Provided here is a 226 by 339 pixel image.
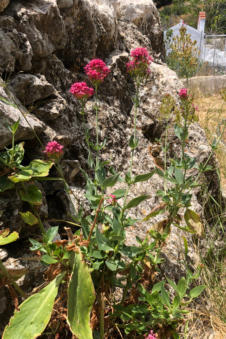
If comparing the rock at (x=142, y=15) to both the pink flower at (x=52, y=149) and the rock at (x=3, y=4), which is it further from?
the pink flower at (x=52, y=149)

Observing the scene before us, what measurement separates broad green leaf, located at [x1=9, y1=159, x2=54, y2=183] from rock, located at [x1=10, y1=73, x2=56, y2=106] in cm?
46

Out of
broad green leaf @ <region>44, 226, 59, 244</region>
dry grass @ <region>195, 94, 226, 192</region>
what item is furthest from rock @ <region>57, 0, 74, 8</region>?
broad green leaf @ <region>44, 226, 59, 244</region>

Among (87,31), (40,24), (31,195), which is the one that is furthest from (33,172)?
(87,31)

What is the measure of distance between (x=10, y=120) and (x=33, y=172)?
293mm

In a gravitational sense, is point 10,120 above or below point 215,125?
above

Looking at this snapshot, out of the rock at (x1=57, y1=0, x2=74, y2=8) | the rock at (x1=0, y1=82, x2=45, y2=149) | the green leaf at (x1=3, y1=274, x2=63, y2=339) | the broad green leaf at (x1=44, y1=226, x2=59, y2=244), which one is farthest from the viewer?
the rock at (x1=57, y1=0, x2=74, y2=8)

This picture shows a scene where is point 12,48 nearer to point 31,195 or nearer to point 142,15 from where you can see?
point 31,195

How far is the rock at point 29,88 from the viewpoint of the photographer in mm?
1632

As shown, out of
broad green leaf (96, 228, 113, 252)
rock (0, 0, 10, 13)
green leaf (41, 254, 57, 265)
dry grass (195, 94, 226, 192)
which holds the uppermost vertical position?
rock (0, 0, 10, 13)

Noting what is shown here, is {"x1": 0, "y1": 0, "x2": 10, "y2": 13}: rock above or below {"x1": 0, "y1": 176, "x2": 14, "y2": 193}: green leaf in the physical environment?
above

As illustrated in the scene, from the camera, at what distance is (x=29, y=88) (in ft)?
5.54

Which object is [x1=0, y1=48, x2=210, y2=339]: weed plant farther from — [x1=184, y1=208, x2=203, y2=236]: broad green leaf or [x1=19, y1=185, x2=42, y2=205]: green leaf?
[x1=184, y1=208, x2=203, y2=236]: broad green leaf

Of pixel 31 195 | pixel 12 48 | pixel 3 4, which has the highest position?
pixel 3 4

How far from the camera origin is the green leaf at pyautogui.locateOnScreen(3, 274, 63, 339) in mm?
1066
